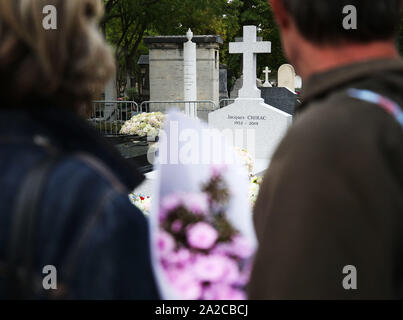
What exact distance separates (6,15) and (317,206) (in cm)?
71

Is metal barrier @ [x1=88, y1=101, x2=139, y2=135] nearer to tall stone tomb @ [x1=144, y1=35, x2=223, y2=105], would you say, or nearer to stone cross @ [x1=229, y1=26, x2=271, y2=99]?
tall stone tomb @ [x1=144, y1=35, x2=223, y2=105]

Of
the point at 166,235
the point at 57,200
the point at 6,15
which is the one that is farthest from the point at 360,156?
the point at 6,15

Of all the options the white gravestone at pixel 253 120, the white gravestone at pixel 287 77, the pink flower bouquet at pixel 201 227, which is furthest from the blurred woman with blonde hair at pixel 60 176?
the white gravestone at pixel 287 77

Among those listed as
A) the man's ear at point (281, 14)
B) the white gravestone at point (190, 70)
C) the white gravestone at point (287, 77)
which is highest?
the white gravestone at point (287, 77)

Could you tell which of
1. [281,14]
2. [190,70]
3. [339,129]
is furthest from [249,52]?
[339,129]

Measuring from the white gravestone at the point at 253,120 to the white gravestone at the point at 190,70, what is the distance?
3621 millimetres

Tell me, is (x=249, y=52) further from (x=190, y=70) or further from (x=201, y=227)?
(x=201, y=227)

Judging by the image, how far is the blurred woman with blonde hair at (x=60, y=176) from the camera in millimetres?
994

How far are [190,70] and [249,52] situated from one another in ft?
12.6

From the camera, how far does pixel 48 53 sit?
3.53 ft

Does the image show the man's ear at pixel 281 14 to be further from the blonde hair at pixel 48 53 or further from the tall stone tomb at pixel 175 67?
the tall stone tomb at pixel 175 67

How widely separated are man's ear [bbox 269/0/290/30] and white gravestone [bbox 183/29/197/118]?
1394 centimetres

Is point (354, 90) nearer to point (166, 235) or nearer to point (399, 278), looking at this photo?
point (399, 278)

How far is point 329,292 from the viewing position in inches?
45.2
